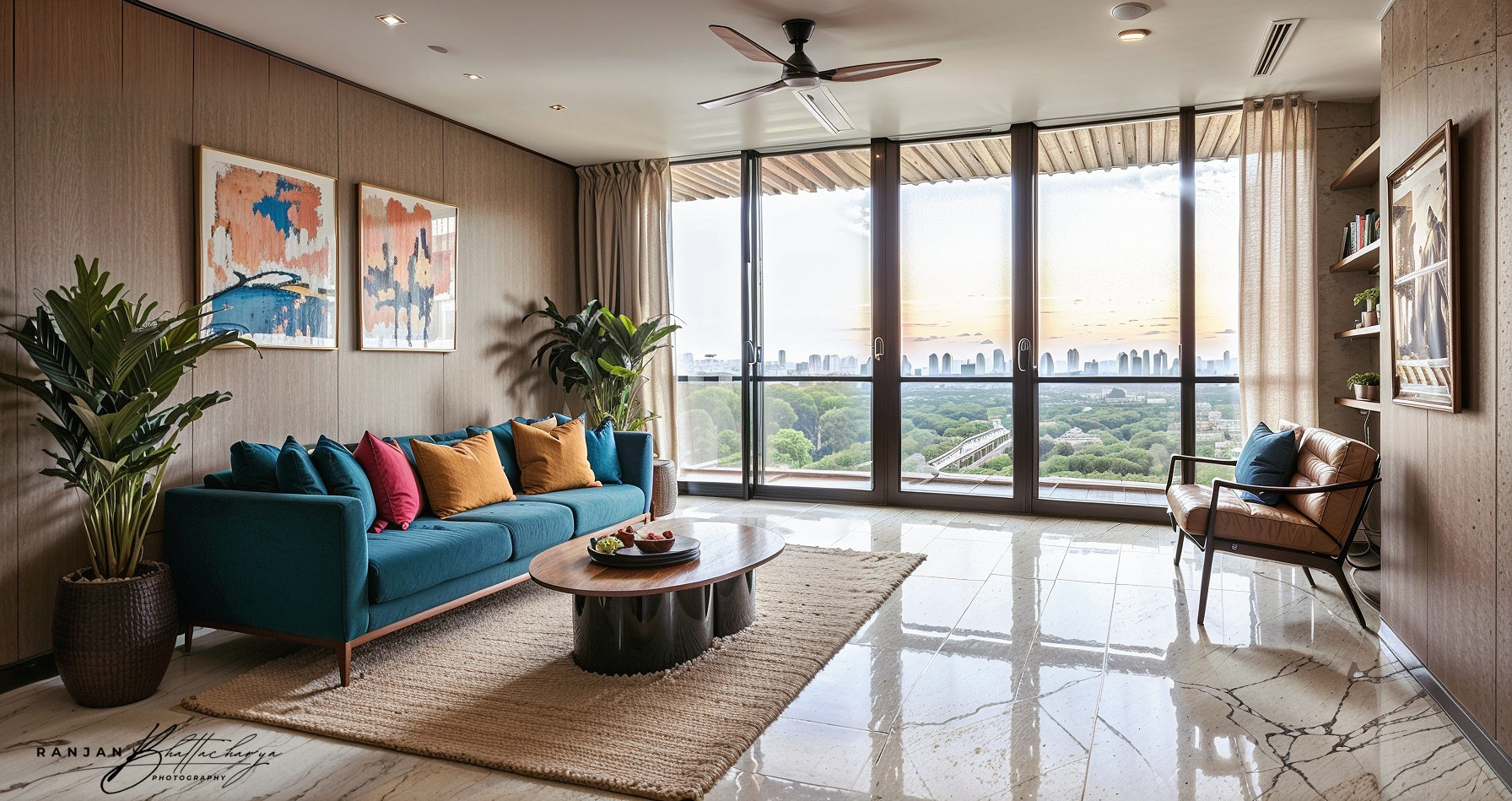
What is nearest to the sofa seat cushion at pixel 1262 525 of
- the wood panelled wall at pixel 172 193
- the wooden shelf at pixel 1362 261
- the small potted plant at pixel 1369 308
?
the small potted plant at pixel 1369 308

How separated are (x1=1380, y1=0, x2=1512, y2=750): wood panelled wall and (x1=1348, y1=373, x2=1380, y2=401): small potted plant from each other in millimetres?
1473

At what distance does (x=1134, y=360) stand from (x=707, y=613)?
157 inches

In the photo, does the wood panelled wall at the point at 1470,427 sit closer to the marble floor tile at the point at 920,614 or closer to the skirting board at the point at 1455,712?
the skirting board at the point at 1455,712

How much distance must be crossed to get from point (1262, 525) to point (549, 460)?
12.0 feet

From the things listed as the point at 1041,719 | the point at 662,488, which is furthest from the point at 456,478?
the point at 1041,719

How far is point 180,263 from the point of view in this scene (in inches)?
151

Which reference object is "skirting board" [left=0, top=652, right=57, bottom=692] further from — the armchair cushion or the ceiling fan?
the armchair cushion

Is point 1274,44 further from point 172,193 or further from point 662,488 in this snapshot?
point 172,193

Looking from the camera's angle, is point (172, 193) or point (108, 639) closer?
point (108, 639)

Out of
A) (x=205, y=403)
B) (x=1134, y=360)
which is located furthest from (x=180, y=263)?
(x=1134, y=360)

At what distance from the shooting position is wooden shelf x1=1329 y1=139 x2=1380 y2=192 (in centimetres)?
451

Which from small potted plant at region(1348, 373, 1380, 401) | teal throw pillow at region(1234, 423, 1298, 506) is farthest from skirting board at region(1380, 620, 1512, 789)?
small potted plant at region(1348, 373, 1380, 401)

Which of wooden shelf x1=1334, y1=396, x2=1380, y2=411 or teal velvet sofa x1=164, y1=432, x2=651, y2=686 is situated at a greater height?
wooden shelf x1=1334, y1=396, x2=1380, y2=411

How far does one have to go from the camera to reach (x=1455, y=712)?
2.71 m
